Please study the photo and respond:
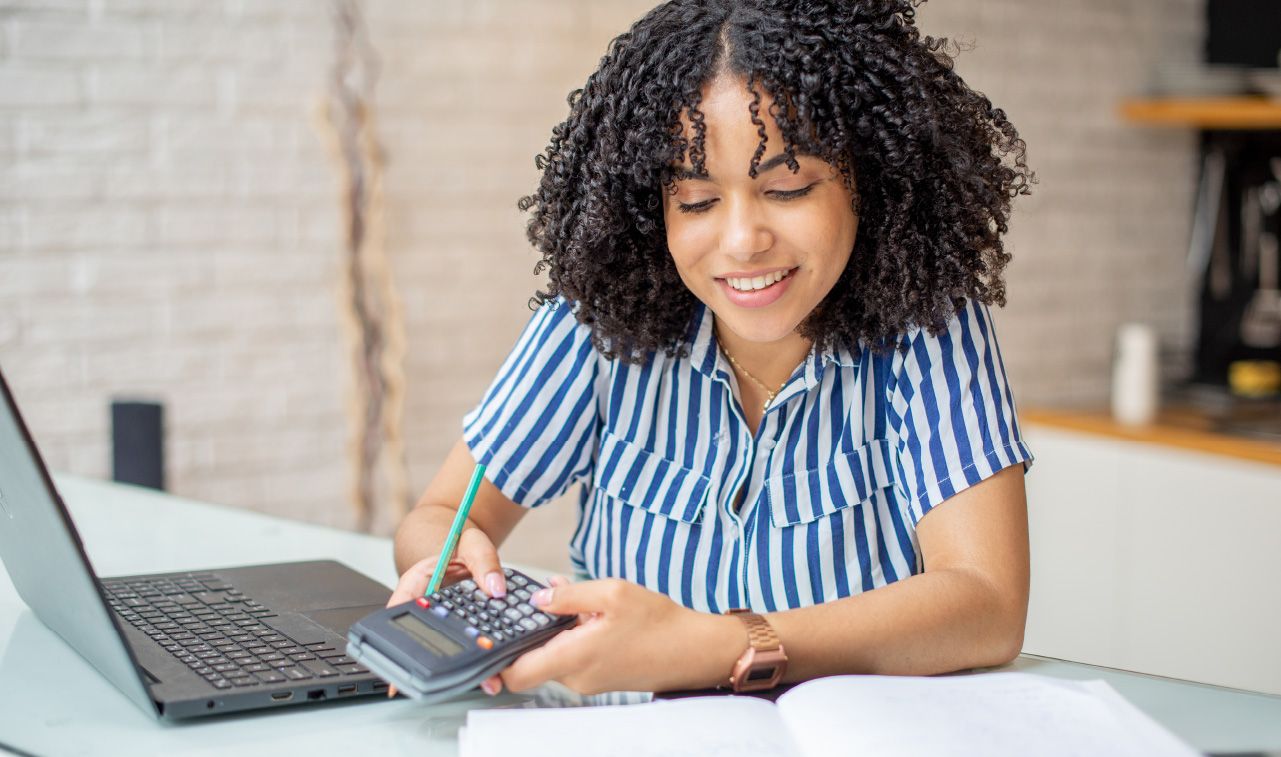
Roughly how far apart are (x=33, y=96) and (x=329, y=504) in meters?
0.96

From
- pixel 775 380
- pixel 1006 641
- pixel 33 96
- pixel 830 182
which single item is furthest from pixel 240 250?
pixel 1006 641

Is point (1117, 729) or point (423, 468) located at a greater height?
point (1117, 729)

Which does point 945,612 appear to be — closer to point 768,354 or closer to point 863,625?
point 863,625

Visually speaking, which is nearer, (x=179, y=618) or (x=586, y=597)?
(x=586, y=597)

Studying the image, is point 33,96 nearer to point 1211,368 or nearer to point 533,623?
point 533,623

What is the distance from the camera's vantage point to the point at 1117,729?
0.79 metres

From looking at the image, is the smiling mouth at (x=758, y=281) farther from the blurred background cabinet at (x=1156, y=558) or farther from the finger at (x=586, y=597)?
the blurred background cabinet at (x=1156, y=558)

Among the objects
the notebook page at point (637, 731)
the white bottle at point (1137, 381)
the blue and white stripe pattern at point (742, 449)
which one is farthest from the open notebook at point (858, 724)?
the white bottle at point (1137, 381)

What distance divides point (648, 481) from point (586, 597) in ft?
1.51

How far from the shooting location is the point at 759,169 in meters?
1.09

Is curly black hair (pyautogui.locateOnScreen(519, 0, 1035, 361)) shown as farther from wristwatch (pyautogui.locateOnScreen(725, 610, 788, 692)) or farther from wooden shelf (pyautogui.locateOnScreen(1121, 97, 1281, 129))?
wooden shelf (pyautogui.locateOnScreen(1121, 97, 1281, 129))

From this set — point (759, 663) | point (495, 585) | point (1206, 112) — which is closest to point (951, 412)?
point (759, 663)

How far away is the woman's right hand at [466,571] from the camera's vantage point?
3.11 feet

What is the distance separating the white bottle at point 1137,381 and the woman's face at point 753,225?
235 cm
